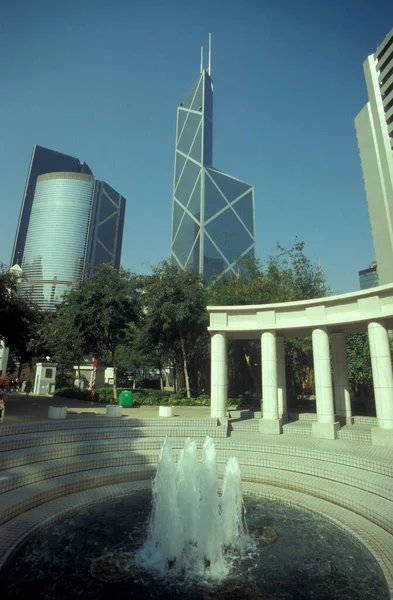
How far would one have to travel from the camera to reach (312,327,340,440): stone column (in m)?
11.8

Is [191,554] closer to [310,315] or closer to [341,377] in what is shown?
[310,315]

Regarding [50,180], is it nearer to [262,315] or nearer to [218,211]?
[218,211]

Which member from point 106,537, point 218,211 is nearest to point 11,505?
point 106,537

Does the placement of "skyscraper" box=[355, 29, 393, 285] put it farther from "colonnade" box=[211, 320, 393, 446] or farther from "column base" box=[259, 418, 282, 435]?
"column base" box=[259, 418, 282, 435]

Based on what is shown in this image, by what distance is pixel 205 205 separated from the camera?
13100 centimetres

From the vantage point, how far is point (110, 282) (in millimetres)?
21078

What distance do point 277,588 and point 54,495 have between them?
17.3 feet

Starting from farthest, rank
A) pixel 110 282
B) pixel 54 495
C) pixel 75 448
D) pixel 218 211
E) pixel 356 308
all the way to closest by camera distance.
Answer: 1. pixel 218 211
2. pixel 110 282
3. pixel 356 308
4. pixel 75 448
5. pixel 54 495

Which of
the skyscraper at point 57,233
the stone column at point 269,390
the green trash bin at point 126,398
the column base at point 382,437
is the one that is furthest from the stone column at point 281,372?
the skyscraper at point 57,233

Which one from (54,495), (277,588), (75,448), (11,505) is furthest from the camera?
(75,448)

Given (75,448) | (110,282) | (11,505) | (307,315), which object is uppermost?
(110,282)

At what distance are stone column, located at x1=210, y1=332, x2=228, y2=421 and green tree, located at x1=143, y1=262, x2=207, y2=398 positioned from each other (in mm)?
9400

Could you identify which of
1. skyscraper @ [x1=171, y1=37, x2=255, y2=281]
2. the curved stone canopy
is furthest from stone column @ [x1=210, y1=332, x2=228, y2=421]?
Result: skyscraper @ [x1=171, y1=37, x2=255, y2=281]

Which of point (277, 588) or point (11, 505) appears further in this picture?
point (11, 505)
